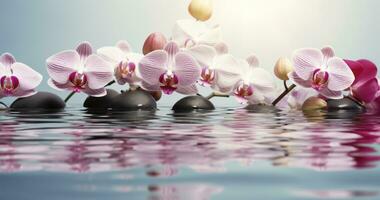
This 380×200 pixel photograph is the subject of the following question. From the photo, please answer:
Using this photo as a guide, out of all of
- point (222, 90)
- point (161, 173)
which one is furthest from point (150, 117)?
point (161, 173)

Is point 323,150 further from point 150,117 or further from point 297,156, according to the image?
point 150,117

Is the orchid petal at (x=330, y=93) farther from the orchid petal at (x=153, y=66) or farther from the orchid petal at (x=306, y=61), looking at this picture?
the orchid petal at (x=153, y=66)

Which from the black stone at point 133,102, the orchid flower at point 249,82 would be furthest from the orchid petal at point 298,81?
the black stone at point 133,102

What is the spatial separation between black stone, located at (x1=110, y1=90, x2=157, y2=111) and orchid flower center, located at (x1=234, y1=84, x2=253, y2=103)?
0.76ft

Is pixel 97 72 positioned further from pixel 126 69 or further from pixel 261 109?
pixel 261 109

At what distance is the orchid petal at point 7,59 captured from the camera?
62.5 inches

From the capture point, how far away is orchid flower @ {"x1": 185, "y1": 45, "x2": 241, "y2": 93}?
155 cm

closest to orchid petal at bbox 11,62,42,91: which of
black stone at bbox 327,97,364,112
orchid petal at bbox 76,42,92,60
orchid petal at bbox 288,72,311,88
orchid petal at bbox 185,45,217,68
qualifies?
orchid petal at bbox 76,42,92,60

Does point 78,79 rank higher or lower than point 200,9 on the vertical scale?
lower

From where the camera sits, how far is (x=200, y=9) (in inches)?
64.5

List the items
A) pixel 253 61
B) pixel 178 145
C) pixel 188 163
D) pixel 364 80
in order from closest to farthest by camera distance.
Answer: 1. pixel 188 163
2. pixel 178 145
3. pixel 364 80
4. pixel 253 61

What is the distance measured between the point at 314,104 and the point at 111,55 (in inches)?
19.7

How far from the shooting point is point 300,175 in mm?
499

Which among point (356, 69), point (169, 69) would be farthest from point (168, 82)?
point (356, 69)
